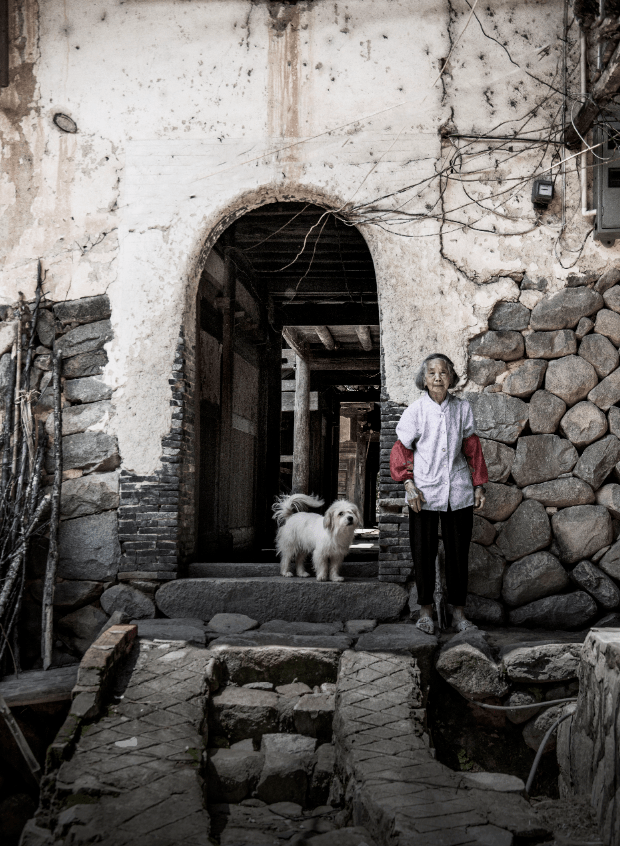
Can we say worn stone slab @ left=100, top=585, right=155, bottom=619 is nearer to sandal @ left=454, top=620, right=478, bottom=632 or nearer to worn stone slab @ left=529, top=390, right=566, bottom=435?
sandal @ left=454, top=620, right=478, bottom=632

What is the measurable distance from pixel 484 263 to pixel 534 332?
0.63 metres


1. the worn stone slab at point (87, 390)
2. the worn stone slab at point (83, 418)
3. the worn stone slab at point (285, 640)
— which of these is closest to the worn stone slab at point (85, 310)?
the worn stone slab at point (87, 390)

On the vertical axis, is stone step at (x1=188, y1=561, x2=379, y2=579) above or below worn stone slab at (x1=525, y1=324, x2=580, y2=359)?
below

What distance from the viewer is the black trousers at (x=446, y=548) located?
4.46 metres

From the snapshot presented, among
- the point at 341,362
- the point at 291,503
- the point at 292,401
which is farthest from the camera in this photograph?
the point at 292,401

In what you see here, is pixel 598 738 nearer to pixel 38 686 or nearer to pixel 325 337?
pixel 38 686

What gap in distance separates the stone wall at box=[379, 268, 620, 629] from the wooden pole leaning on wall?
7.98 feet

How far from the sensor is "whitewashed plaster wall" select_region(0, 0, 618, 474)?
521 centimetres

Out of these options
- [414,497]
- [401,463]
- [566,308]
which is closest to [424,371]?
[401,463]

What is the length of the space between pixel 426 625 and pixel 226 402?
3451mm

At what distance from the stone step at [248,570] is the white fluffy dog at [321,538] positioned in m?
0.16

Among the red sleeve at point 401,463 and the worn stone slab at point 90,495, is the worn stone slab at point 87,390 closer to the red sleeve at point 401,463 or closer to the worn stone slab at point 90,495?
the worn stone slab at point 90,495

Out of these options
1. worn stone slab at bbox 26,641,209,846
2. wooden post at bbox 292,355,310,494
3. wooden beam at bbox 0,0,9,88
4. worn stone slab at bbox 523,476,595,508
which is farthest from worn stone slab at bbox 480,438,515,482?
wooden post at bbox 292,355,310,494

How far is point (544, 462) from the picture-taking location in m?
4.98
